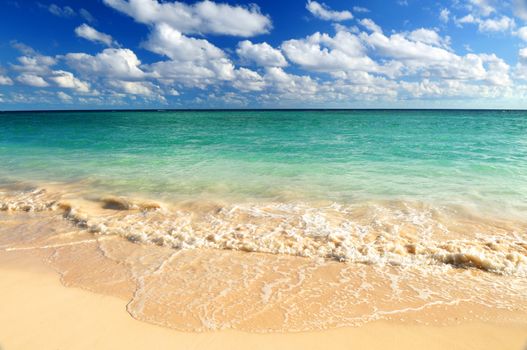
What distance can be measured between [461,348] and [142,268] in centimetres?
456

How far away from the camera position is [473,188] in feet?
34.2

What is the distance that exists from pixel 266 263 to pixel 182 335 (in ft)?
7.06

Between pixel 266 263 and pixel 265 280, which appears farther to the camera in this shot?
pixel 266 263

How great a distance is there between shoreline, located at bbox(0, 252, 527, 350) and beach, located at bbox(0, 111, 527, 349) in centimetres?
2

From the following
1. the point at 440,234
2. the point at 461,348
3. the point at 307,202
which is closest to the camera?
the point at 461,348

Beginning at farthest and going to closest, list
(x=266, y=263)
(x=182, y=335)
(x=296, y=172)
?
(x=296, y=172)
(x=266, y=263)
(x=182, y=335)

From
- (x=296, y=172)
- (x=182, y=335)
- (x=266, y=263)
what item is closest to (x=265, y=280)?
(x=266, y=263)

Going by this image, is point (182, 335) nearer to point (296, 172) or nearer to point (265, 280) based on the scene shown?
point (265, 280)

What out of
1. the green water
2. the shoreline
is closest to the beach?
the shoreline

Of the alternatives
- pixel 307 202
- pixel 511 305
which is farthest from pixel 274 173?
pixel 511 305

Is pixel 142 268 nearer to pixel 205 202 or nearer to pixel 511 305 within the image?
pixel 205 202

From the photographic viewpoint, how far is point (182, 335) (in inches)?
150

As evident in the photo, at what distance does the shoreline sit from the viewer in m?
3.64

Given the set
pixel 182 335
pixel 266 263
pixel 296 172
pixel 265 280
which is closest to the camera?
pixel 182 335
